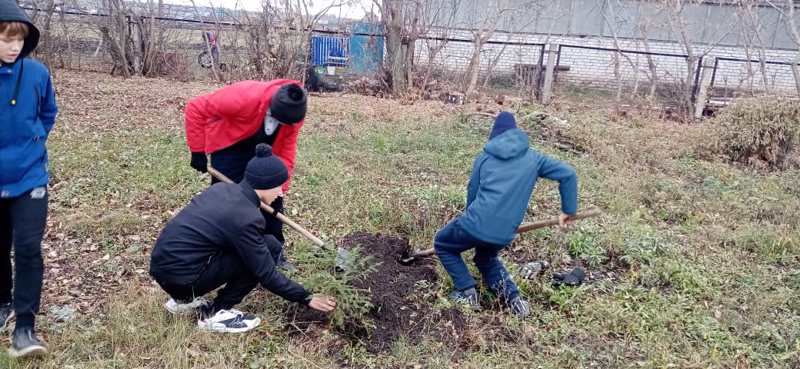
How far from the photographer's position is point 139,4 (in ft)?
42.6

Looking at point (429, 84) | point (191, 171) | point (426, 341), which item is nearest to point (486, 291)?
point (426, 341)

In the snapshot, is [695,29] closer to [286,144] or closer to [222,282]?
[286,144]

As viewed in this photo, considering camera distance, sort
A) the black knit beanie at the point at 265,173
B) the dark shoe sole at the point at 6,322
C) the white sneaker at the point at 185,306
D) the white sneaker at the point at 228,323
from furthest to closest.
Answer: the white sneaker at the point at 185,306 → the white sneaker at the point at 228,323 → the dark shoe sole at the point at 6,322 → the black knit beanie at the point at 265,173

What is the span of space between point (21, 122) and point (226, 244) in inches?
41.0

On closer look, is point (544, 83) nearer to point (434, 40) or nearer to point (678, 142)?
point (434, 40)

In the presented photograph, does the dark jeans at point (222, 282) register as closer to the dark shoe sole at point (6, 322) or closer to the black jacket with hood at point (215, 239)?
the black jacket with hood at point (215, 239)

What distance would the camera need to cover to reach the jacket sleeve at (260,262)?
9.01 feet

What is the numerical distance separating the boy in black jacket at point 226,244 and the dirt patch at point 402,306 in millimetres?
418

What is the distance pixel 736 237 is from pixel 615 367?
2435mm

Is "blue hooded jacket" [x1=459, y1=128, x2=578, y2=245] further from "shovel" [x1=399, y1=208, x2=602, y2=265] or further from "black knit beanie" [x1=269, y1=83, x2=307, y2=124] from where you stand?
"black knit beanie" [x1=269, y1=83, x2=307, y2=124]

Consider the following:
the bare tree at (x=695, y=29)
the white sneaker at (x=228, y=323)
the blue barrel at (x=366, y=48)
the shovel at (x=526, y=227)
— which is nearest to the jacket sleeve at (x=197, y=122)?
the white sneaker at (x=228, y=323)

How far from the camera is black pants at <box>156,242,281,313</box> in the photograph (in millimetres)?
2863

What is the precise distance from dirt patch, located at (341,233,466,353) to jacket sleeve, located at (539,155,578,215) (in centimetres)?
92

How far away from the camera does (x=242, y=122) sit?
343 centimetres
